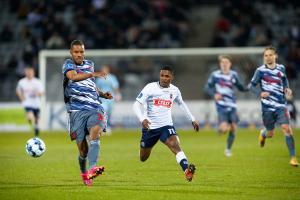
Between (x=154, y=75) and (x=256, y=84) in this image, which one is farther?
(x=154, y=75)

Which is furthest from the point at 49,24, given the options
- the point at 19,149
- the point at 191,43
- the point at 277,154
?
→ the point at 277,154

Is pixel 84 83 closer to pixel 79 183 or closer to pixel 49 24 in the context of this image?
pixel 79 183

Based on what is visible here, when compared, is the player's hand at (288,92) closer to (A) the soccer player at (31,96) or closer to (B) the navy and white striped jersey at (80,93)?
(B) the navy and white striped jersey at (80,93)

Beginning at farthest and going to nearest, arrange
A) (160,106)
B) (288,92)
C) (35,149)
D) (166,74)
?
(288,92) < (35,149) < (160,106) < (166,74)

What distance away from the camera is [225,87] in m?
20.3

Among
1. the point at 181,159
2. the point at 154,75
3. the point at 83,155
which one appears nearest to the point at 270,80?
the point at 181,159

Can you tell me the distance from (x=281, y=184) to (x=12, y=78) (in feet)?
71.6

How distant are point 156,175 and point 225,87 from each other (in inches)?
262

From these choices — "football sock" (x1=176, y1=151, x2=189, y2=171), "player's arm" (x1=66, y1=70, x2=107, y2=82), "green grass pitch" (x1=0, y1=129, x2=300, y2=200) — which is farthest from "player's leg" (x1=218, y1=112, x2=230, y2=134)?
"player's arm" (x1=66, y1=70, x2=107, y2=82)

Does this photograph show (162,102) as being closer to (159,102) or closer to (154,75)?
(159,102)

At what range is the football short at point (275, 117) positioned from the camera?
1612 centimetres

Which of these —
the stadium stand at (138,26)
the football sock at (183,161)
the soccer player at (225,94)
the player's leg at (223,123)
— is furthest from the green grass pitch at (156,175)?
the stadium stand at (138,26)

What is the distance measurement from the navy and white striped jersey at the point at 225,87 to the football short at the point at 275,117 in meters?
3.48

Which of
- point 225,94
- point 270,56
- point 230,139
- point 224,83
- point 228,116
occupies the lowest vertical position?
point 230,139
